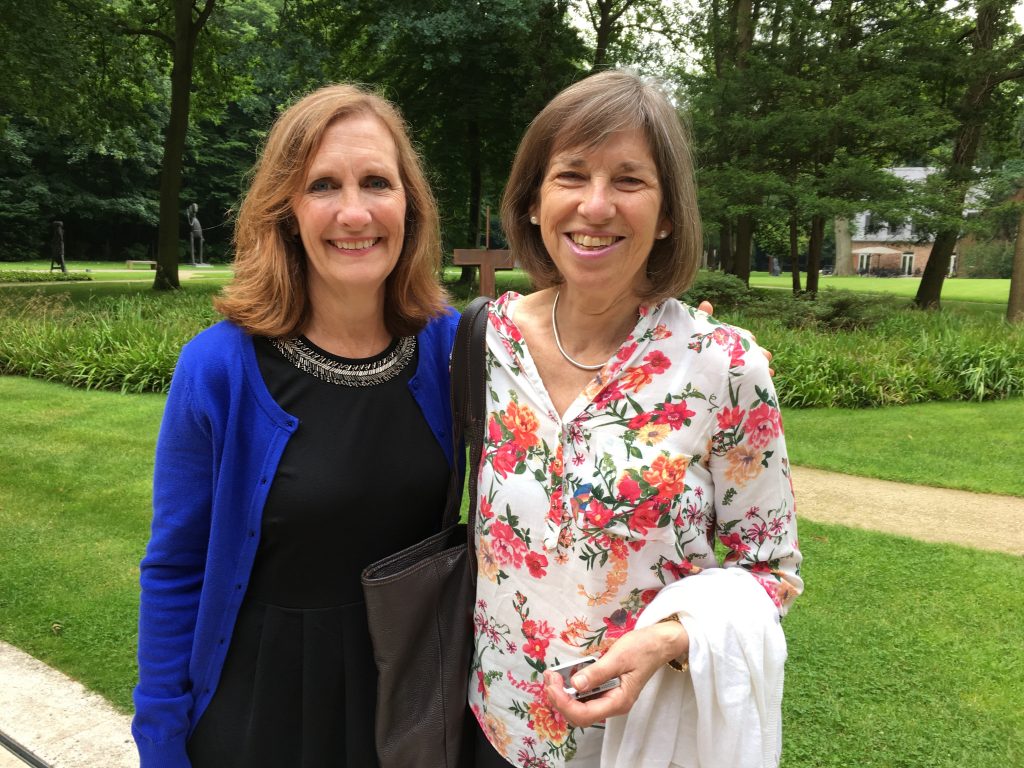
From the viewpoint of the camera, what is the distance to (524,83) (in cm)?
1964

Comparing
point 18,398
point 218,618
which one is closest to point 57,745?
point 218,618

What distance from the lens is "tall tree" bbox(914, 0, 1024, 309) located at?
559 inches

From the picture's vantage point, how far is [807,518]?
16.8ft

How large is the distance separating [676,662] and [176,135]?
19.8 m

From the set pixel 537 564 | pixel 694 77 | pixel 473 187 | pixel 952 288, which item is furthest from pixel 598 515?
Answer: pixel 952 288

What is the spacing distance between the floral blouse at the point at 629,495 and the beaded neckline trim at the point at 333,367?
36 centimetres

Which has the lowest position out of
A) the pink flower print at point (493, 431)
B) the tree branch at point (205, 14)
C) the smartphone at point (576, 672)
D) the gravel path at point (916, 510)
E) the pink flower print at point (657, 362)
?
the gravel path at point (916, 510)

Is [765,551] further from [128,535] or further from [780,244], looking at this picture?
[780,244]

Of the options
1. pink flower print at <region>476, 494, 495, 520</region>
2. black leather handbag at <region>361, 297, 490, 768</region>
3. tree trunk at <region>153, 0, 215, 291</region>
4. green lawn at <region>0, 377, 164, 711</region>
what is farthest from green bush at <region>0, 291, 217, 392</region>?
pink flower print at <region>476, 494, 495, 520</region>

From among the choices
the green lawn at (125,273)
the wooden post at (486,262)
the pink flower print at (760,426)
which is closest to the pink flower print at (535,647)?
the pink flower print at (760,426)

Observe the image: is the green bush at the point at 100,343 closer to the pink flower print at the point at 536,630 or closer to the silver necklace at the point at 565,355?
the silver necklace at the point at 565,355

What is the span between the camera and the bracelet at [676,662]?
1302 mm

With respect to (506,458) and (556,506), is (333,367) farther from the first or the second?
(556,506)

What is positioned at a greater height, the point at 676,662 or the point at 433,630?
the point at 676,662
